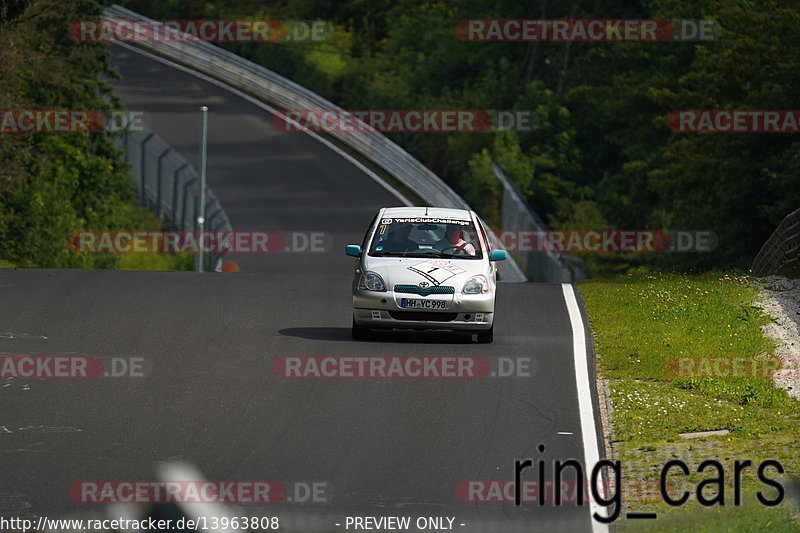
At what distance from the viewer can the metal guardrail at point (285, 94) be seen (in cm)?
4969

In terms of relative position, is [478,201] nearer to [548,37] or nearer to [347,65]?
[548,37]

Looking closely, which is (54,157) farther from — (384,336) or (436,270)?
(436,270)

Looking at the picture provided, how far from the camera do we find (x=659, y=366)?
1605 cm

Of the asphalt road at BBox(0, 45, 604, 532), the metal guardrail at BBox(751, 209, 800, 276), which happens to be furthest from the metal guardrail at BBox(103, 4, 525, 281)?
the asphalt road at BBox(0, 45, 604, 532)

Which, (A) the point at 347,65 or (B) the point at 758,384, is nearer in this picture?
(B) the point at 758,384

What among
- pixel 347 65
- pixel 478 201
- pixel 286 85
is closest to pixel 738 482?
pixel 478 201

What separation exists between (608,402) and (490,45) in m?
51.2

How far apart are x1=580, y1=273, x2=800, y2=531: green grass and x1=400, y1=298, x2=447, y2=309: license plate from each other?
2150 millimetres

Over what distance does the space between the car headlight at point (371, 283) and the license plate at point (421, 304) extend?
1.06 feet

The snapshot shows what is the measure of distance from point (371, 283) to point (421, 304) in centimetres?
73

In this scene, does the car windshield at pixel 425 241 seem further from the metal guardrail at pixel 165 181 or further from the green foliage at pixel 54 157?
the metal guardrail at pixel 165 181

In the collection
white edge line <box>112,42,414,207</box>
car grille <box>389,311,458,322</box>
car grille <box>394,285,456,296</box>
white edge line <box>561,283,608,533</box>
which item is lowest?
white edge line <box>561,283,608,533</box>

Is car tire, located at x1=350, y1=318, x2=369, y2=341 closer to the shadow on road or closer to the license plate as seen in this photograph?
the shadow on road

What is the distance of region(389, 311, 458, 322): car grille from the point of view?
667 inches
